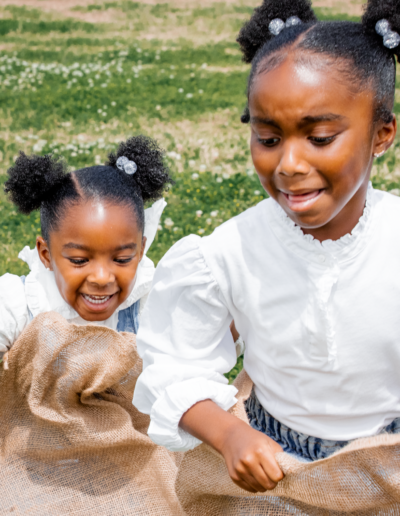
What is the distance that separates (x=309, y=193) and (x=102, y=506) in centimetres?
159

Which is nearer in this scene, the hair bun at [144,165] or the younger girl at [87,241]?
the younger girl at [87,241]

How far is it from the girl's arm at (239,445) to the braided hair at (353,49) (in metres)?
0.91

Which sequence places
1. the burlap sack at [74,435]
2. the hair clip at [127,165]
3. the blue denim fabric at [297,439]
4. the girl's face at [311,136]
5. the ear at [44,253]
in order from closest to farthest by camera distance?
1. the girl's face at [311,136]
2. the blue denim fabric at [297,439]
3. the burlap sack at [74,435]
4. the ear at [44,253]
5. the hair clip at [127,165]

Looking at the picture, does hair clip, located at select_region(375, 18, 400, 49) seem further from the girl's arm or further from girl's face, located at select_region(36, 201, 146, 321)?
girl's face, located at select_region(36, 201, 146, 321)

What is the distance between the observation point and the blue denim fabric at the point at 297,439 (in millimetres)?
2176

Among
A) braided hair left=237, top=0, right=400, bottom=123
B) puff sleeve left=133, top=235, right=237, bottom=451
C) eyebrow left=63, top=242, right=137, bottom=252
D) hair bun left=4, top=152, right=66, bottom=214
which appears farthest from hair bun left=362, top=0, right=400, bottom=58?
hair bun left=4, top=152, right=66, bottom=214

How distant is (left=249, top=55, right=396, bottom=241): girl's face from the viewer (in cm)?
173

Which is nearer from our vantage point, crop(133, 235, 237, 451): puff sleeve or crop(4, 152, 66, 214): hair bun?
crop(133, 235, 237, 451): puff sleeve

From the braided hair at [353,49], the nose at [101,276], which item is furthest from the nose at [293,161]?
the nose at [101,276]

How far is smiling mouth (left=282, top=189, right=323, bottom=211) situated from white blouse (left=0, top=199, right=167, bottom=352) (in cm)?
152

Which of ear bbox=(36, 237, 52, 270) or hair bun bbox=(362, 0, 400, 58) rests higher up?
hair bun bbox=(362, 0, 400, 58)

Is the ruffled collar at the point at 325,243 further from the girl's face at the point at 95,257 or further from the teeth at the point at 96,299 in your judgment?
the teeth at the point at 96,299

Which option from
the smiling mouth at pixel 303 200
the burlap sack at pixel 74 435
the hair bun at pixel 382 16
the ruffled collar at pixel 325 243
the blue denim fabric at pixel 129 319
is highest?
the hair bun at pixel 382 16

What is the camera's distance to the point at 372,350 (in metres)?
2.02
